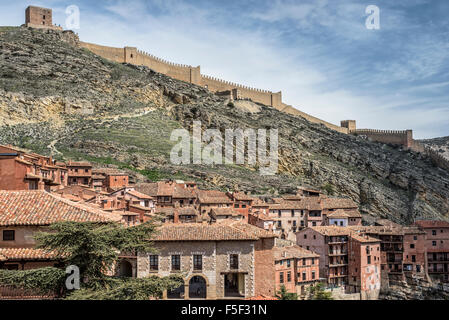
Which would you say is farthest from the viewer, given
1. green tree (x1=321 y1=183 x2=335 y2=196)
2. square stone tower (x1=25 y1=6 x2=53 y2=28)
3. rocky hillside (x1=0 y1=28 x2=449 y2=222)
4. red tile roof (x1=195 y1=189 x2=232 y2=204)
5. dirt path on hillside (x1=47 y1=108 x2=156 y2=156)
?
square stone tower (x1=25 y1=6 x2=53 y2=28)

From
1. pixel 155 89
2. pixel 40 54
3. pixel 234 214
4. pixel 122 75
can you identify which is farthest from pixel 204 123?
pixel 234 214

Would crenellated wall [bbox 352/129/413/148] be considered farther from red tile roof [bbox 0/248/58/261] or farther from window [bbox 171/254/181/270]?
red tile roof [bbox 0/248/58/261]

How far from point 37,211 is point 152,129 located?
212 feet

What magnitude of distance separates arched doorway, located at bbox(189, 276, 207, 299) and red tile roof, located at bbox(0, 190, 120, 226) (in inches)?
465

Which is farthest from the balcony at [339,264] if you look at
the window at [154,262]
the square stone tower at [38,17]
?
the square stone tower at [38,17]

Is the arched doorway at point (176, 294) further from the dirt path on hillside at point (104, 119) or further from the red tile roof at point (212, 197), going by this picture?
the dirt path on hillside at point (104, 119)

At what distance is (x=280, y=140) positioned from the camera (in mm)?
94125

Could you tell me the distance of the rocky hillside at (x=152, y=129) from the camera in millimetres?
69562

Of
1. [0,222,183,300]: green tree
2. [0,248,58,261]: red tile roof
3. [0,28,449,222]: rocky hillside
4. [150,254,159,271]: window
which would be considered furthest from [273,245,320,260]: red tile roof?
[0,28,449,222]: rocky hillside

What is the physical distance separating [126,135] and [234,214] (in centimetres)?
3300

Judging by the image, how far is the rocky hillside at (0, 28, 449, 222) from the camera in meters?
69.6

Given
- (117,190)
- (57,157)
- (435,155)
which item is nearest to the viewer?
(117,190)

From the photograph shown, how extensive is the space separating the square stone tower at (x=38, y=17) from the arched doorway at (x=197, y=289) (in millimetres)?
83516
